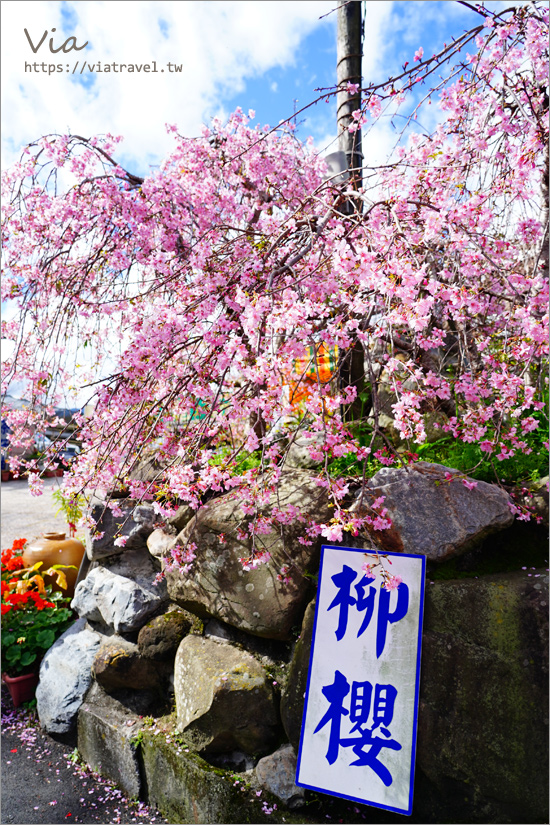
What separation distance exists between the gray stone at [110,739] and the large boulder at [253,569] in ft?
2.43

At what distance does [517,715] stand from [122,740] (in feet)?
6.77

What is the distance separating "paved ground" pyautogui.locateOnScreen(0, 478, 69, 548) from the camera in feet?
22.4

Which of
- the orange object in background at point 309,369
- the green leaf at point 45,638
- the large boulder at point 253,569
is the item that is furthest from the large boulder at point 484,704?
the green leaf at point 45,638

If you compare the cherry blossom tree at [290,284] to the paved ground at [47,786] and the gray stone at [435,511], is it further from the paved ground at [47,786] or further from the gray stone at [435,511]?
the paved ground at [47,786]

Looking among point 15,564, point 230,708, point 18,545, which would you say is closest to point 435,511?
point 230,708

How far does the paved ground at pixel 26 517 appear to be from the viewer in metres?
6.83

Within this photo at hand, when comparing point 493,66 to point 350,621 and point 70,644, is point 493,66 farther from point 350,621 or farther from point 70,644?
point 70,644

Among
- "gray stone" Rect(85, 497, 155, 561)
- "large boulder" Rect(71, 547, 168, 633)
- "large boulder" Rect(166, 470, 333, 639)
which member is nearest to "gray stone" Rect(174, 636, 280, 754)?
"large boulder" Rect(166, 470, 333, 639)

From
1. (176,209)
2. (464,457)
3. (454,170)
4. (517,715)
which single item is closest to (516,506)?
(464,457)

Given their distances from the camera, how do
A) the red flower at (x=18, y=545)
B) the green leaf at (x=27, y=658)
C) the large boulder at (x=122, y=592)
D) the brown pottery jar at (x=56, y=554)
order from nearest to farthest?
the large boulder at (x=122, y=592), the green leaf at (x=27, y=658), the brown pottery jar at (x=56, y=554), the red flower at (x=18, y=545)

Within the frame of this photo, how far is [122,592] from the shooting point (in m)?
3.33

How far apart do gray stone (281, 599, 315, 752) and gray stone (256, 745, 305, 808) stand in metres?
0.08

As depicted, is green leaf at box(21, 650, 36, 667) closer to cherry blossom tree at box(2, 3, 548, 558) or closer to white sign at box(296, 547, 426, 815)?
cherry blossom tree at box(2, 3, 548, 558)

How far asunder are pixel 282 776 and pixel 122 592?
1.43 meters
